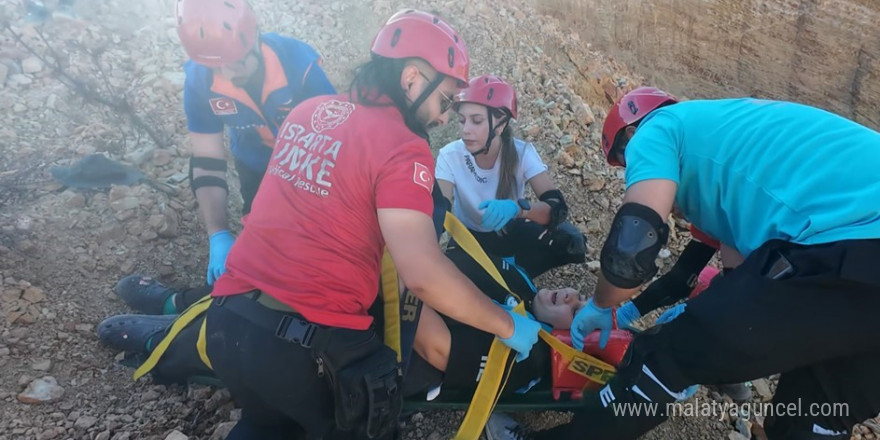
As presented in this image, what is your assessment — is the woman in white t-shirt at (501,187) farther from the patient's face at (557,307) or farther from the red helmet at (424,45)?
the red helmet at (424,45)

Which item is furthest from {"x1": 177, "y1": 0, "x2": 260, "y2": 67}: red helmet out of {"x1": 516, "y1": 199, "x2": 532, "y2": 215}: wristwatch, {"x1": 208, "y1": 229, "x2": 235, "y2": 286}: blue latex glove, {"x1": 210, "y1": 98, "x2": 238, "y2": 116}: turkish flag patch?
{"x1": 516, "y1": 199, "x2": 532, "y2": 215}: wristwatch

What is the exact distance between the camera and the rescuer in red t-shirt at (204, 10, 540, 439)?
196cm

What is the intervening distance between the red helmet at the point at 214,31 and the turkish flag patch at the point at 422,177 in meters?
1.55

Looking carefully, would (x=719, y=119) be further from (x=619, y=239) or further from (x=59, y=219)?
(x=59, y=219)

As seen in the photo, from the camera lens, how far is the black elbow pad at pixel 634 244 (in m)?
2.19

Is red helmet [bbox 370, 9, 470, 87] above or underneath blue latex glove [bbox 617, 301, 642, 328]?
above

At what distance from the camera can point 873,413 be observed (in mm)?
2033

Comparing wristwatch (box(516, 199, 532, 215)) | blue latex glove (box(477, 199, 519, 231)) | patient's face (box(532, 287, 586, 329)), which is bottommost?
patient's face (box(532, 287, 586, 329))

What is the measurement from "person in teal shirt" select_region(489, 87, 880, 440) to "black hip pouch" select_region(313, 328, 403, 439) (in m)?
0.81

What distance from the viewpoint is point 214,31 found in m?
2.87

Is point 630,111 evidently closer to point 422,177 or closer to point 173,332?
point 422,177

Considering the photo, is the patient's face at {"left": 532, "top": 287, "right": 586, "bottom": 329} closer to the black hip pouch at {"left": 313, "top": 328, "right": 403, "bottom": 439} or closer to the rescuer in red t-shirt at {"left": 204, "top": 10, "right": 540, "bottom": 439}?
the rescuer in red t-shirt at {"left": 204, "top": 10, "right": 540, "bottom": 439}

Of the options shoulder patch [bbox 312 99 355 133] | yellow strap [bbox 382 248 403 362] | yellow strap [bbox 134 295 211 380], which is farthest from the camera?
yellow strap [bbox 134 295 211 380]

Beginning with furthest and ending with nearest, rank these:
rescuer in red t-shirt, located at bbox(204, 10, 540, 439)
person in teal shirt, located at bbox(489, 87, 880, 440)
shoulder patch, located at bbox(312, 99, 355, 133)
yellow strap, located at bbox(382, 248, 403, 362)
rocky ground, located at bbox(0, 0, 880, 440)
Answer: rocky ground, located at bbox(0, 0, 880, 440)
yellow strap, located at bbox(382, 248, 403, 362)
shoulder patch, located at bbox(312, 99, 355, 133)
rescuer in red t-shirt, located at bbox(204, 10, 540, 439)
person in teal shirt, located at bbox(489, 87, 880, 440)
